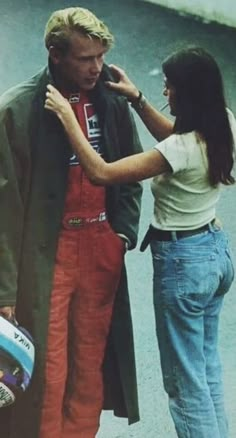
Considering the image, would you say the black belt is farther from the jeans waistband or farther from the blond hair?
the blond hair

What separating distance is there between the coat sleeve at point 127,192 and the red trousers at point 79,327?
6 centimetres

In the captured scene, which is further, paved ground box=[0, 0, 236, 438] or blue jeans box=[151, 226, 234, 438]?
paved ground box=[0, 0, 236, 438]

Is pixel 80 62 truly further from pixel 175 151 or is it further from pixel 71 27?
pixel 175 151

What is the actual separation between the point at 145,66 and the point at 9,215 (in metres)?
4.13

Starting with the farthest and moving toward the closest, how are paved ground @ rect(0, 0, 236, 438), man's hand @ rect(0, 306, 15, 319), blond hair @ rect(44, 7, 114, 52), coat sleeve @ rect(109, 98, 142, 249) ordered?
paved ground @ rect(0, 0, 236, 438)
coat sleeve @ rect(109, 98, 142, 249)
man's hand @ rect(0, 306, 15, 319)
blond hair @ rect(44, 7, 114, 52)

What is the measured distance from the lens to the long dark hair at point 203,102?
121 inches

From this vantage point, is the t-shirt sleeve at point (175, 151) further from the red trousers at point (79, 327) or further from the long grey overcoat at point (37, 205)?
the red trousers at point (79, 327)

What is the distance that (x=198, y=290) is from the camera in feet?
10.7

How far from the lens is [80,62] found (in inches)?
122

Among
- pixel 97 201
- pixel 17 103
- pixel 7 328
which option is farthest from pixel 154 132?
pixel 7 328

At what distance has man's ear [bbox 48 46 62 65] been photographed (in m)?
3.12

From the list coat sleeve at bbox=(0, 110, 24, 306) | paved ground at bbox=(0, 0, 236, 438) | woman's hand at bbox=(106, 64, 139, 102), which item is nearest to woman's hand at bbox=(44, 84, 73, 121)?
coat sleeve at bbox=(0, 110, 24, 306)

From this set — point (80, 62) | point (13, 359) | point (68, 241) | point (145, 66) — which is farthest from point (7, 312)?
point (145, 66)

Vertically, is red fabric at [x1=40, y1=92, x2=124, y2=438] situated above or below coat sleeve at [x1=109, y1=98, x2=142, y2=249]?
below
